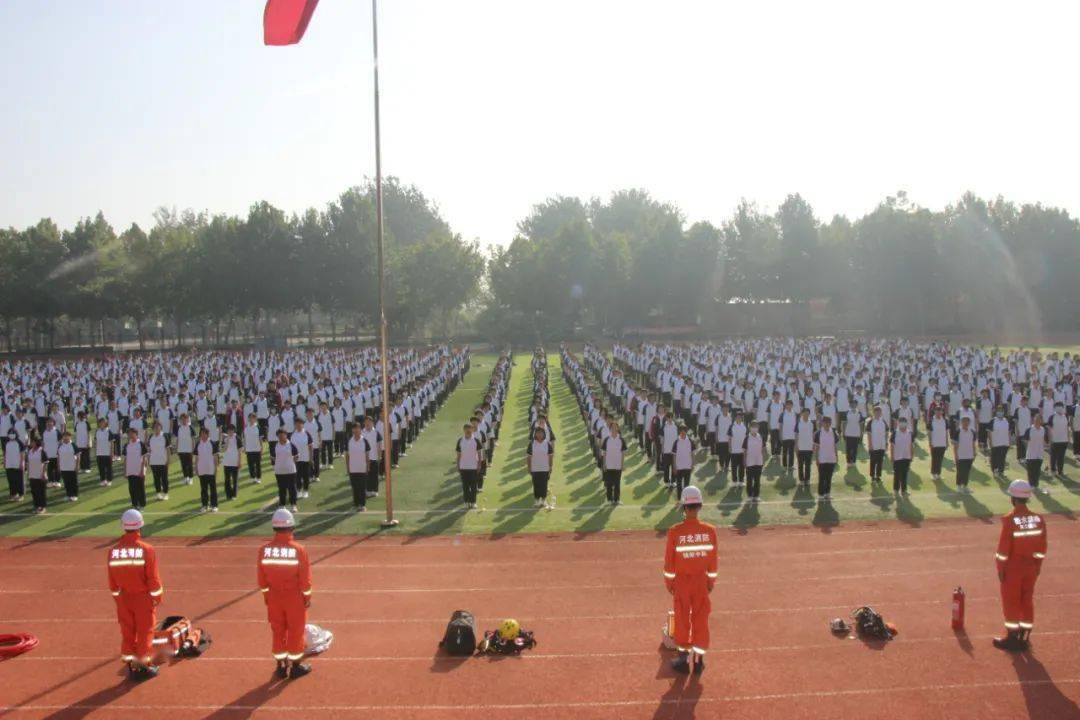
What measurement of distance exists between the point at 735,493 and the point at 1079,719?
9.83 m

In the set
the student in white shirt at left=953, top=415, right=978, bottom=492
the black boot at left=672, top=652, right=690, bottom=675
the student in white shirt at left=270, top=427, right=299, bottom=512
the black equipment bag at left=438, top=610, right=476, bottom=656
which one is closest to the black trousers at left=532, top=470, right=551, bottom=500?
the student in white shirt at left=270, top=427, right=299, bottom=512

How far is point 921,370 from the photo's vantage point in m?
29.1

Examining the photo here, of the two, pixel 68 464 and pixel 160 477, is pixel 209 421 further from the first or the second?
pixel 68 464

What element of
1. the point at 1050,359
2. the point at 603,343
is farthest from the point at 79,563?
the point at 603,343

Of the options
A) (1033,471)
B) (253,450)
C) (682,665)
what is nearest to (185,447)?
(253,450)

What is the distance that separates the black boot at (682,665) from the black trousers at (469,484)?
8162 millimetres

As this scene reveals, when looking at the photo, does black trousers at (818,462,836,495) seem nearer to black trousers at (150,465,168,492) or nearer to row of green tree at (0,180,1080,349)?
black trousers at (150,465,168,492)

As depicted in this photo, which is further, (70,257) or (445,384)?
(70,257)

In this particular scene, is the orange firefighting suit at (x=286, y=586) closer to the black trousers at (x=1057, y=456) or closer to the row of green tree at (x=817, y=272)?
the black trousers at (x=1057, y=456)

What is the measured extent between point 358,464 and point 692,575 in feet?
30.7

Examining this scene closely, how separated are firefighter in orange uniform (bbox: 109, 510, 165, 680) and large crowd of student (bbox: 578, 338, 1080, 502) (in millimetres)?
9285

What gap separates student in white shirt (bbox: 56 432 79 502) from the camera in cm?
1712

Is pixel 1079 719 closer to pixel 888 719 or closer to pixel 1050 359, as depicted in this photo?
pixel 888 719

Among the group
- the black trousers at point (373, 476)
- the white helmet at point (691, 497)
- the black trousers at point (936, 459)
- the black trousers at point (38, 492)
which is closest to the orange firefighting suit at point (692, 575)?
the white helmet at point (691, 497)
